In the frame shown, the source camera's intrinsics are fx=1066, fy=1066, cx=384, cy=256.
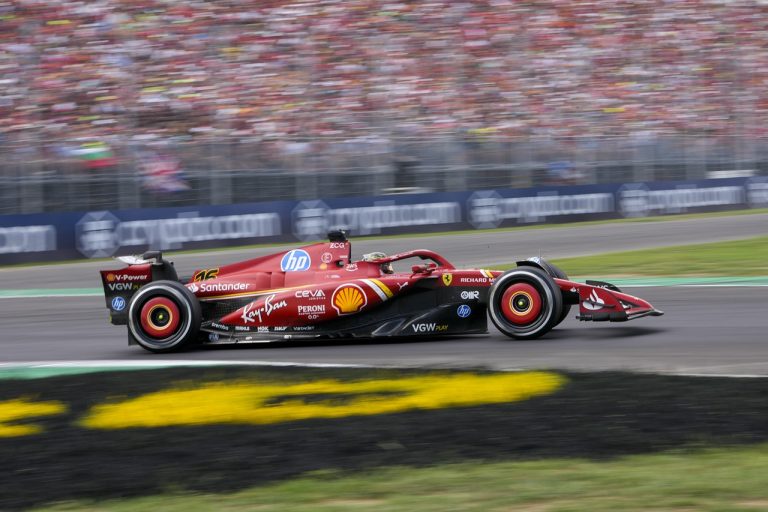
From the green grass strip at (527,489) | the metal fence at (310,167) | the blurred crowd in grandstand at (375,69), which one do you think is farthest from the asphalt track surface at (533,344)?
the blurred crowd in grandstand at (375,69)

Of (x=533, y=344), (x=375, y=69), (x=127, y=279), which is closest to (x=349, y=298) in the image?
(x=533, y=344)

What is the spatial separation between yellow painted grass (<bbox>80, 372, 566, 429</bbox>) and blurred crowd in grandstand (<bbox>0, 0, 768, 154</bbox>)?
13.4 m

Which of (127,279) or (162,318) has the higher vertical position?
(127,279)

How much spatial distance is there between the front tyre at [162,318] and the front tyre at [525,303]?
8.68ft

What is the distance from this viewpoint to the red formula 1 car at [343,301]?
9000mm

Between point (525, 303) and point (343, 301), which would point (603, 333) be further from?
point (343, 301)

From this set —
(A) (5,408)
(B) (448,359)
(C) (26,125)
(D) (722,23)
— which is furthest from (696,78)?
(A) (5,408)

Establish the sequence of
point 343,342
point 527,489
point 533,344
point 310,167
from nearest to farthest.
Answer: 1. point 527,489
2. point 533,344
3. point 343,342
4. point 310,167

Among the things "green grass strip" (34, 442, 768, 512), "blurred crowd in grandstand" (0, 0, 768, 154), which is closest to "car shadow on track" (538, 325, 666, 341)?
"green grass strip" (34, 442, 768, 512)

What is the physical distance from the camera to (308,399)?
280 inches

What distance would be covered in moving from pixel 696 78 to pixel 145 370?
25.0m

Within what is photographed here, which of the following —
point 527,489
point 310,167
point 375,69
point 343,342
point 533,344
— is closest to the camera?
point 527,489

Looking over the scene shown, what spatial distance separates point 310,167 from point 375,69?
5523 millimetres

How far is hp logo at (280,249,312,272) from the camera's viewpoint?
9.51 metres
